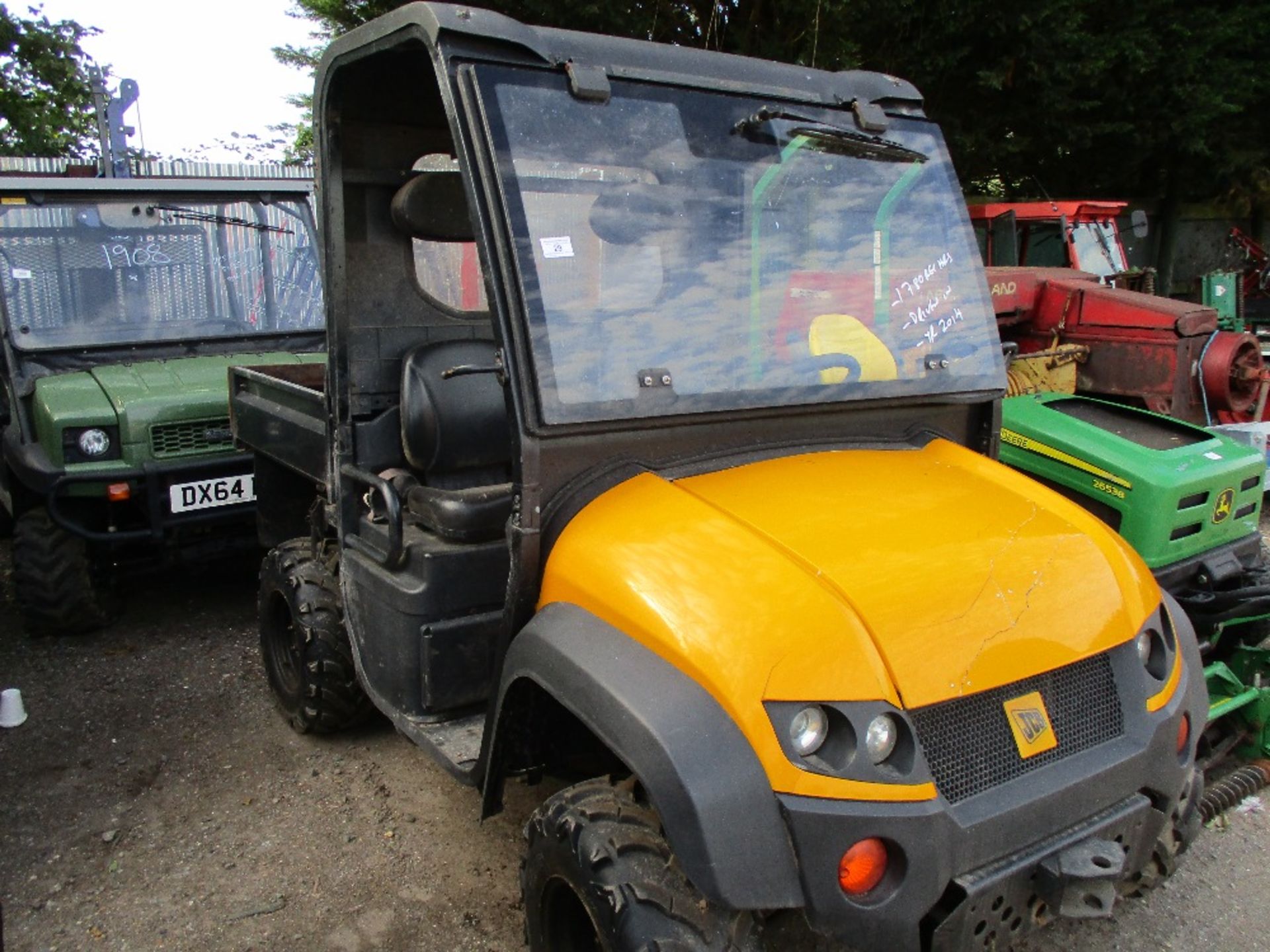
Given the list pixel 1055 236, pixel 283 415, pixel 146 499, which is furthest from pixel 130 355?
pixel 1055 236

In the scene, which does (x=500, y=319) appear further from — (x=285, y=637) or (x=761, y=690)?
(x=285, y=637)

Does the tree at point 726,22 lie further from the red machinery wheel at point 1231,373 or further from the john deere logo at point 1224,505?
the john deere logo at point 1224,505

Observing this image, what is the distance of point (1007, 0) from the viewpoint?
11.0 metres

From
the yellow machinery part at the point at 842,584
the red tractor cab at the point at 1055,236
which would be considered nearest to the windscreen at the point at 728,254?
the yellow machinery part at the point at 842,584

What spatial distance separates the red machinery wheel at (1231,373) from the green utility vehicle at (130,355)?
5378mm

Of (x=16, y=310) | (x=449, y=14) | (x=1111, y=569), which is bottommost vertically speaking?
(x=1111, y=569)

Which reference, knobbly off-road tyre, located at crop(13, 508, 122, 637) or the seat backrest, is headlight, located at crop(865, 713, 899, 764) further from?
knobbly off-road tyre, located at crop(13, 508, 122, 637)

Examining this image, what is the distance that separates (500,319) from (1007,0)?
422 inches

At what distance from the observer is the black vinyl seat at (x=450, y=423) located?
3.36 meters

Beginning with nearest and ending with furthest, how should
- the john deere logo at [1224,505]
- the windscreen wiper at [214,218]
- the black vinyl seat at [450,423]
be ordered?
the black vinyl seat at [450,423], the john deere logo at [1224,505], the windscreen wiper at [214,218]

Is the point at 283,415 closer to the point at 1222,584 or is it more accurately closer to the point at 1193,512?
the point at 1193,512

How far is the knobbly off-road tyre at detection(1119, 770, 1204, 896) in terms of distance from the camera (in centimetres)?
234

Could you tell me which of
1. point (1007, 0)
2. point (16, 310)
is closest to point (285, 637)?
point (16, 310)

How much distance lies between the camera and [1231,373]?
6.36 meters
